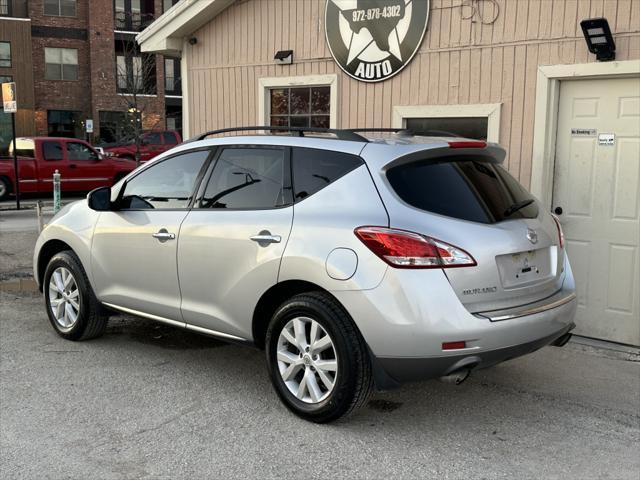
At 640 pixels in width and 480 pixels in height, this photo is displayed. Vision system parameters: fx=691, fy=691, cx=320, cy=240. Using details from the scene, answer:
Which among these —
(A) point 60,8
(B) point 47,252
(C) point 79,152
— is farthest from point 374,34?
(A) point 60,8

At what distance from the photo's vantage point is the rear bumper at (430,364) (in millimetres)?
3561

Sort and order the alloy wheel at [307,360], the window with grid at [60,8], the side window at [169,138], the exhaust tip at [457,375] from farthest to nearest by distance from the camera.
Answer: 1. the window with grid at [60,8]
2. the side window at [169,138]
3. the alloy wheel at [307,360]
4. the exhaust tip at [457,375]

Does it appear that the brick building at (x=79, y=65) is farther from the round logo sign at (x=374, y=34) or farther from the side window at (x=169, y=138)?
the round logo sign at (x=374, y=34)

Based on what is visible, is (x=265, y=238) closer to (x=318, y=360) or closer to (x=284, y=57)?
(x=318, y=360)

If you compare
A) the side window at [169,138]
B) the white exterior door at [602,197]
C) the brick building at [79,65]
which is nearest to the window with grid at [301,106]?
the white exterior door at [602,197]

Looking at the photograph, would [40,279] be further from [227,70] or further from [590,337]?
[590,337]

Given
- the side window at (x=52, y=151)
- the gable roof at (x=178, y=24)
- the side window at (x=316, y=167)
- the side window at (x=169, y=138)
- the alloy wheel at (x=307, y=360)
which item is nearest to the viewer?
the alloy wheel at (x=307, y=360)

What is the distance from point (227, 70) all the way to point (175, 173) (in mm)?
3798

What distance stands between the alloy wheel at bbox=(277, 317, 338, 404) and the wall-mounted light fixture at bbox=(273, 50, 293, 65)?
451cm

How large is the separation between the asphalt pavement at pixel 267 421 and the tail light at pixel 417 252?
1.03 m

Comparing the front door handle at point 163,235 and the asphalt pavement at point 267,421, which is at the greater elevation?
the front door handle at point 163,235

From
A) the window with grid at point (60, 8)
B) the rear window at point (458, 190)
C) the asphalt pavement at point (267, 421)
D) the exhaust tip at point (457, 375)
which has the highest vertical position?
the window with grid at point (60, 8)

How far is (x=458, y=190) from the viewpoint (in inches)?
152

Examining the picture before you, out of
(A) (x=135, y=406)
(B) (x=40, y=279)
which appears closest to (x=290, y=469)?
(A) (x=135, y=406)
